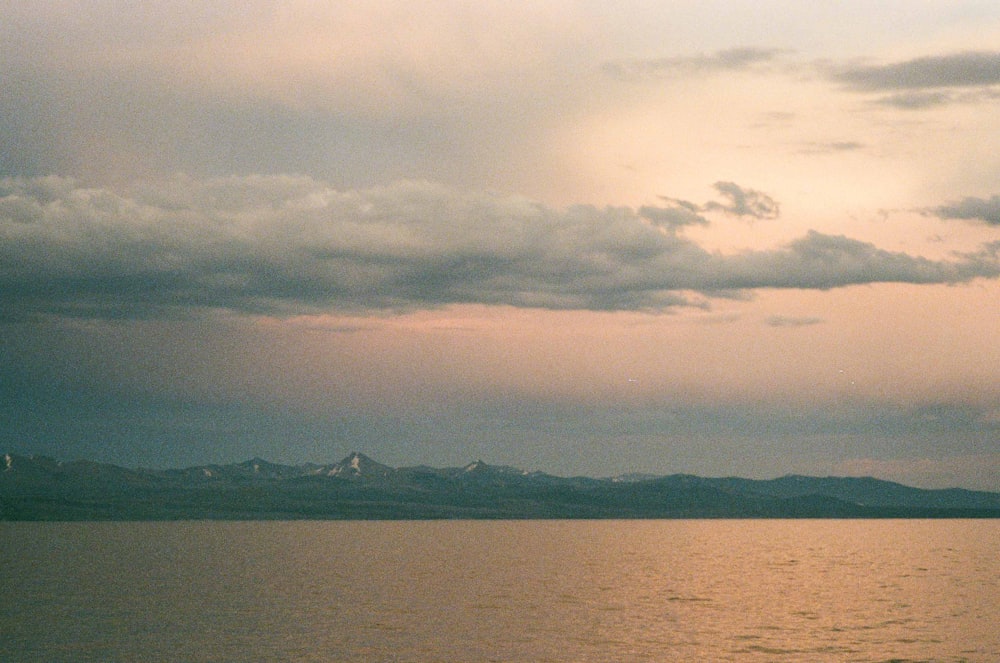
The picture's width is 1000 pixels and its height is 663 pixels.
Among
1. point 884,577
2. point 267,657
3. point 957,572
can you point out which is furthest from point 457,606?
point 957,572

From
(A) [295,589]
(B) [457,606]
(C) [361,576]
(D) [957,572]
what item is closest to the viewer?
(B) [457,606]

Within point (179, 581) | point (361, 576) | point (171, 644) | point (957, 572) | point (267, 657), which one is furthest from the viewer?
point (957, 572)

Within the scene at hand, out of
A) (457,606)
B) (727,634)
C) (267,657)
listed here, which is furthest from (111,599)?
(727,634)

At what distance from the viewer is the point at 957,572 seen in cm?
19600

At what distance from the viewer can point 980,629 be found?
344 feet

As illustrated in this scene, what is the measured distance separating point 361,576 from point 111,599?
2076 inches

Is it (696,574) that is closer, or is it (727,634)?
(727,634)

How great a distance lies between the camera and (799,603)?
13238 centimetres

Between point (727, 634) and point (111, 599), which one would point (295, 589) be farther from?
point (727, 634)

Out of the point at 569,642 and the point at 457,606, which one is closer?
the point at 569,642

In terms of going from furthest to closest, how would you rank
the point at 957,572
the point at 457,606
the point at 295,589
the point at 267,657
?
the point at 957,572, the point at 295,589, the point at 457,606, the point at 267,657

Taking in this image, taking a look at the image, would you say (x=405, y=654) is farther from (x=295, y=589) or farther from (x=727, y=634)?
(x=295, y=589)

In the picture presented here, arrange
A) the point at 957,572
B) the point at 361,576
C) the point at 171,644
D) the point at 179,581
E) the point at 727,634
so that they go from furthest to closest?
the point at 957,572
the point at 361,576
the point at 179,581
the point at 727,634
the point at 171,644

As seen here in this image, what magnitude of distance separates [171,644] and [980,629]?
73418 millimetres
